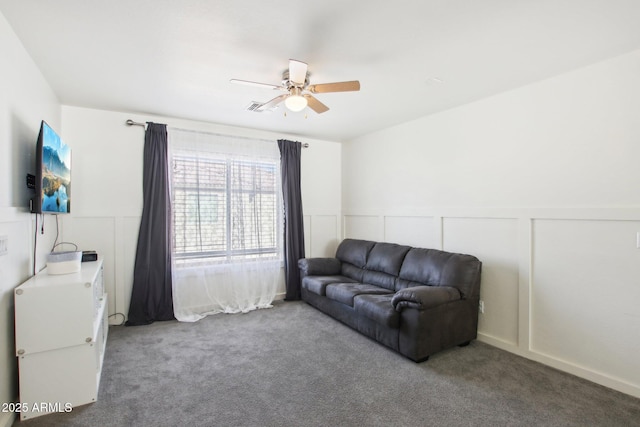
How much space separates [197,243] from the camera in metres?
4.21

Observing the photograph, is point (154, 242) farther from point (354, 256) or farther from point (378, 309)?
point (378, 309)

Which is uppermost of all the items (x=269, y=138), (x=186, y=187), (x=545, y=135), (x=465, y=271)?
(x=269, y=138)

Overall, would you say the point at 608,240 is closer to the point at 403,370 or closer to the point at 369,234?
the point at 403,370

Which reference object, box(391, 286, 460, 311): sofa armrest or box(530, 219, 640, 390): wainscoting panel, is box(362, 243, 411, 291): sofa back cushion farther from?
box(530, 219, 640, 390): wainscoting panel

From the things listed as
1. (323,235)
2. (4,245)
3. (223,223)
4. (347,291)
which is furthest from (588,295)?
(4,245)

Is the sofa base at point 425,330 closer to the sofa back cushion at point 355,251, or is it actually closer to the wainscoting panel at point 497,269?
the wainscoting panel at point 497,269

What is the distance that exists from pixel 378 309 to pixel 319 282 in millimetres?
1179

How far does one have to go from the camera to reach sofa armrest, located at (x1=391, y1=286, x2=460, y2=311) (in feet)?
9.15

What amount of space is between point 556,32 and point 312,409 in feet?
10.0

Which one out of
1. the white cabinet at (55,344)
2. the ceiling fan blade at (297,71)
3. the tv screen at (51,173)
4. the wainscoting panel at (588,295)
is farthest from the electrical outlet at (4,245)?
the wainscoting panel at (588,295)

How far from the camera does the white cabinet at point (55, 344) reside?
2061 millimetres

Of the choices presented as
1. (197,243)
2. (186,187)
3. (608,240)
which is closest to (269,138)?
(186,187)

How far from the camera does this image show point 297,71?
2.34 metres

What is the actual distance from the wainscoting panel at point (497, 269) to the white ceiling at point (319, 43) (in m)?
1.38
